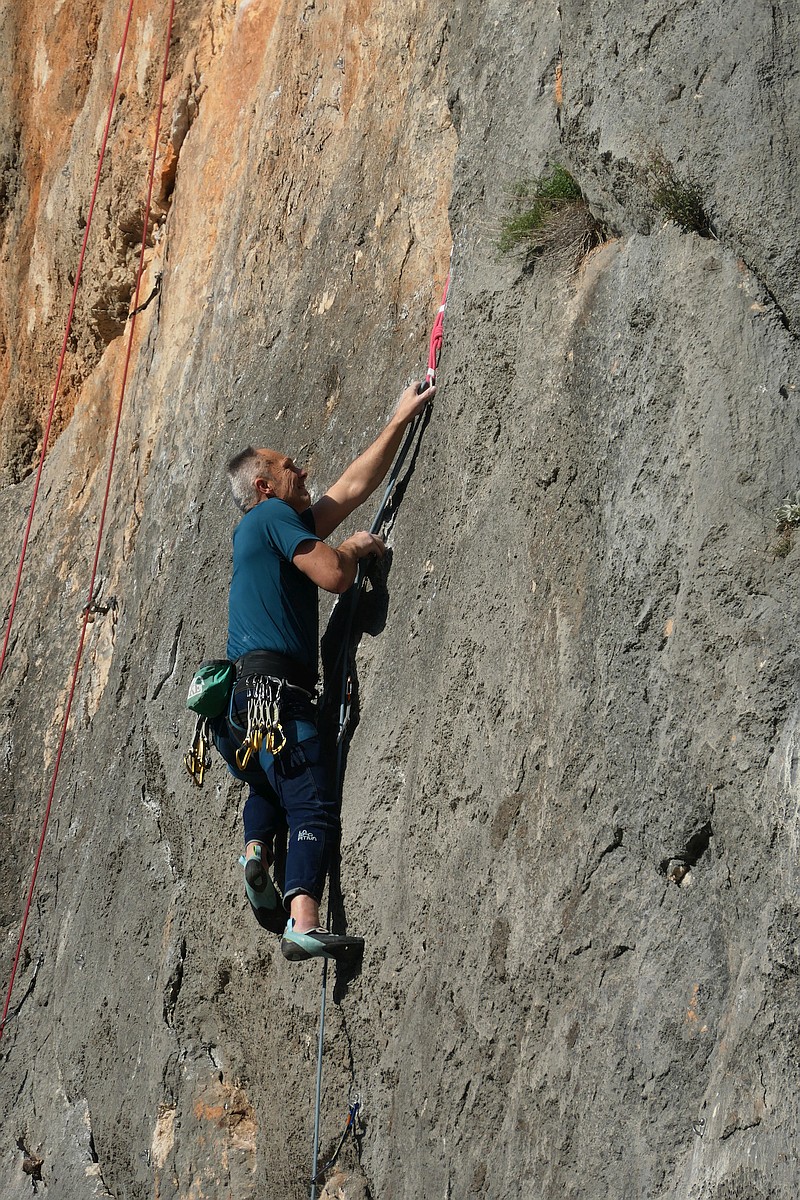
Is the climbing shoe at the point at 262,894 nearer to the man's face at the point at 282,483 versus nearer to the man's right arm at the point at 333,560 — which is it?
the man's right arm at the point at 333,560

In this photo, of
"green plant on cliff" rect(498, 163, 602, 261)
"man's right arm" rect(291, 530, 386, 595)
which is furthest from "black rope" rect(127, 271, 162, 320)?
"green plant on cliff" rect(498, 163, 602, 261)

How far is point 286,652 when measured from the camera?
491 cm

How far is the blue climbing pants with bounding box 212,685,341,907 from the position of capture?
183 inches

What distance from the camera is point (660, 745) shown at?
134 inches

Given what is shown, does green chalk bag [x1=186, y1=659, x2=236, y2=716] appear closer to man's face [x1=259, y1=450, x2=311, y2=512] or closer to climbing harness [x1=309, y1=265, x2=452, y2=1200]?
climbing harness [x1=309, y1=265, x2=452, y2=1200]

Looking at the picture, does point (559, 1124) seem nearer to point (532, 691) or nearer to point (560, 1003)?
point (560, 1003)

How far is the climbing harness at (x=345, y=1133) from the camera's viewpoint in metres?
4.39

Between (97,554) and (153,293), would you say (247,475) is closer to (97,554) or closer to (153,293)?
(97,554)

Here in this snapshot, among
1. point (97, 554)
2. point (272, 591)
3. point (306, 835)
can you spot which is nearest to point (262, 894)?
point (306, 835)

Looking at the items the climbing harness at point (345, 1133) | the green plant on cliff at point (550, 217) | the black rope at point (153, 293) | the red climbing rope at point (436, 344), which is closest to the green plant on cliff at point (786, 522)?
the green plant on cliff at point (550, 217)

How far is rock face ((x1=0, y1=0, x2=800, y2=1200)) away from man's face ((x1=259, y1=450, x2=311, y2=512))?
1.13ft

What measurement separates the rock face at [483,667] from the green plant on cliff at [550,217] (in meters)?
0.06

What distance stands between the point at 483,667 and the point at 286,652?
0.98m

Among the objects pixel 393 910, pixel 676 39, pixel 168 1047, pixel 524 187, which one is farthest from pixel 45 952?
pixel 676 39
